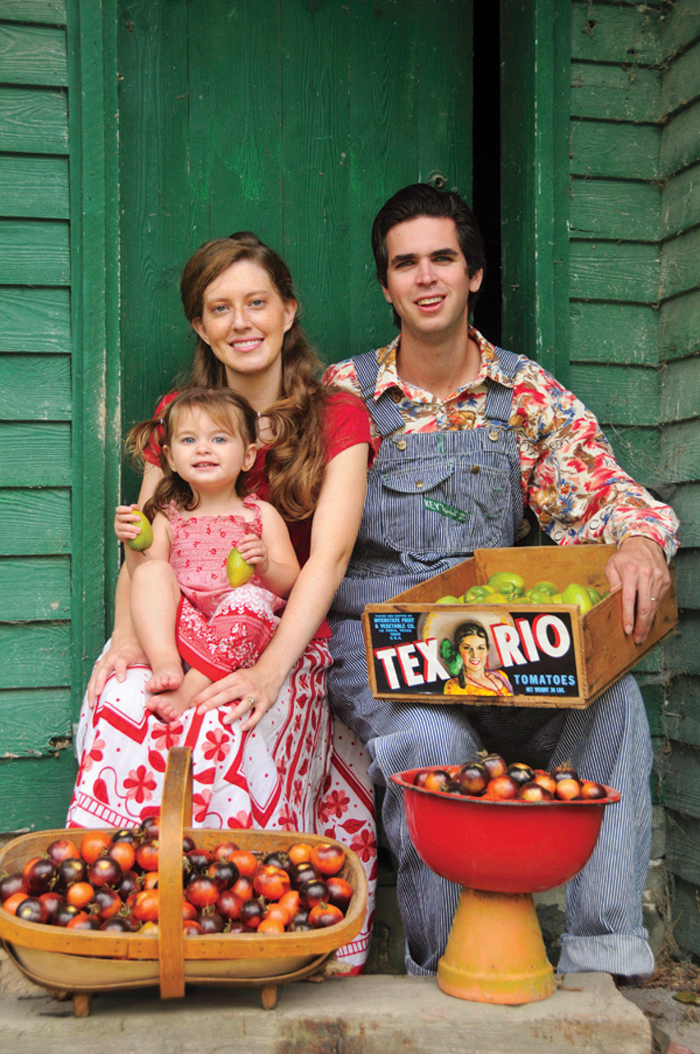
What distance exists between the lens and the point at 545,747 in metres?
2.54

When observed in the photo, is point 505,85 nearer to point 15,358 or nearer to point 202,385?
point 202,385

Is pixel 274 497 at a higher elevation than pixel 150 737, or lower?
higher

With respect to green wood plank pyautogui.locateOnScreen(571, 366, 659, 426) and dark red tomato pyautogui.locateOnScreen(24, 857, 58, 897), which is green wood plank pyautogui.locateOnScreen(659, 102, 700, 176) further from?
dark red tomato pyautogui.locateOnScreen(24, 857, 58, 897)

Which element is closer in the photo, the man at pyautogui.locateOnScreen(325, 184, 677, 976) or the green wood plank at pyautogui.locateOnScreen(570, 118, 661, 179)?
the man at pyautogui.locateOnScreen(325, 184, 677, 976)

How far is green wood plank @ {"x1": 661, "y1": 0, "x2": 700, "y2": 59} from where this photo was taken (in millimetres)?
2977

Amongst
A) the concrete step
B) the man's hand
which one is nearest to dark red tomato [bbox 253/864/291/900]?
the concrete step

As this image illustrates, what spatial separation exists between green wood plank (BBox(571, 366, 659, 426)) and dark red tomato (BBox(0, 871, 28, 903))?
219 cm

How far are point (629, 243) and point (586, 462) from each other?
0.81 meters

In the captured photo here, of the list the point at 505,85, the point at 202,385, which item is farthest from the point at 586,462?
the point at 505,85

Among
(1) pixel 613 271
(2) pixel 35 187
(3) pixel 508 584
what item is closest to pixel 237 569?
(3) pixel 508 584

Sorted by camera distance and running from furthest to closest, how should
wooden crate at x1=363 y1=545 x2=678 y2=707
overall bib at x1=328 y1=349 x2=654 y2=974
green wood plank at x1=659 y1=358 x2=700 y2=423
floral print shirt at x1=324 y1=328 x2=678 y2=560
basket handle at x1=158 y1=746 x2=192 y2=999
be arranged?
green wood plank at x1=659 y1=358 x2=700 y2=423, floral print shirt at x1=324 y1=328 x2=678 y2=560, overall bib at x1=328 y1=349 x2=654 y2=974, wooden crate at x1=363 y1=545 x2=678 y2=707, basket handle at x1=158 y1=746 x2=192 y2=999

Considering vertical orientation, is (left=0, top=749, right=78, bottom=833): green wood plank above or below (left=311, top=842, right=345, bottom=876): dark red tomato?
below

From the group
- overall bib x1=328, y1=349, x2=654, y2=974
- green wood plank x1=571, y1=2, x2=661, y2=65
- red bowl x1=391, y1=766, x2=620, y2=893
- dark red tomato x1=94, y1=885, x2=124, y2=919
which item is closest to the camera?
dark red tomato x1=94, y1=885, x2=124, y2=919

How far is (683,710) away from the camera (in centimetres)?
296
